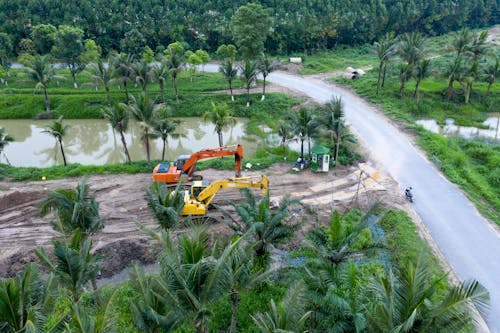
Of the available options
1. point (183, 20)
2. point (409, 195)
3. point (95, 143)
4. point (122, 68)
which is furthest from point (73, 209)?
point (183, 20)

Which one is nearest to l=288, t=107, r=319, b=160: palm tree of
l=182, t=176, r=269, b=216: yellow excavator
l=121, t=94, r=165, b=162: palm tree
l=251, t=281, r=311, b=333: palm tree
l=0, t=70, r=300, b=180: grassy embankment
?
l=182, t=176, r=269, b=216: yellow excavator

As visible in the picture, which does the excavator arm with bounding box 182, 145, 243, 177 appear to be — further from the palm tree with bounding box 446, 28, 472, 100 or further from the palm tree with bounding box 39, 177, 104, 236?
the palm tree with bounding box 446, 28, 472, 100

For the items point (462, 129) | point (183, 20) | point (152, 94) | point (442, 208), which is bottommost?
point (442, 208)

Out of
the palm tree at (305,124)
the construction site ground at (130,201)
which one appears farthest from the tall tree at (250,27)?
the construction site ground at (130,201)

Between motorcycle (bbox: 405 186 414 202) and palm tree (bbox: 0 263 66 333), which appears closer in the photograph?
palm tree (bbox: 0 263 66 333)

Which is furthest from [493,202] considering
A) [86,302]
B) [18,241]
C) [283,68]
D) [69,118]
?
[69,118]

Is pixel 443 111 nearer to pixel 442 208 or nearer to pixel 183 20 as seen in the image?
pixel 442 208
